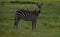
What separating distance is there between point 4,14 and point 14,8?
0.14m

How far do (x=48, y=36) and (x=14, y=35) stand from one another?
0.41m

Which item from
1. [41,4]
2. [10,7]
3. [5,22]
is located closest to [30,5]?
[41,4]

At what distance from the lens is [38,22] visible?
1545 mm

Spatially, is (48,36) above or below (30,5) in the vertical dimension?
below

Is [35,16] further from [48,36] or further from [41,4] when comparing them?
[48,36]

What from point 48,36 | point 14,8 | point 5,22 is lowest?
point 48,36

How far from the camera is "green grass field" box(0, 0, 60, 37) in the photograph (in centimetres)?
155

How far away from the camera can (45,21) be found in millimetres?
1549

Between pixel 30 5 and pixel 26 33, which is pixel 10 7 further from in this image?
pixel 26 33

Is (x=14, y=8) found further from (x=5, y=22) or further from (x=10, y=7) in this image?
(x=5, y=22)

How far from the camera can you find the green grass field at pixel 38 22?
1.55 meters

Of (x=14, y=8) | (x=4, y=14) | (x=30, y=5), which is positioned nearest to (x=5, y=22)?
(x=4, y=14)

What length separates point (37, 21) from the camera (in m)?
1.54

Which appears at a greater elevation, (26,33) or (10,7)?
(10,7)
